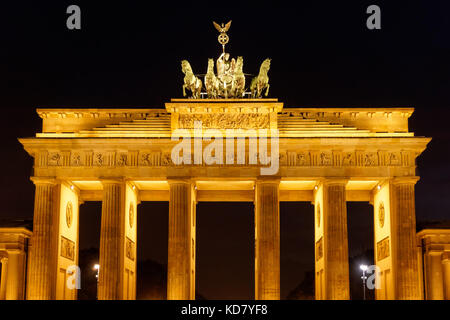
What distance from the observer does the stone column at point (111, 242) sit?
5253cm

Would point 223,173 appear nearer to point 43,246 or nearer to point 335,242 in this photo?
point 335,242

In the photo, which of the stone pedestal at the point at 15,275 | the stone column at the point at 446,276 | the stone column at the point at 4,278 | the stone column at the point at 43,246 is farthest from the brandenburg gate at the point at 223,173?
the stone column at the point at 446,276

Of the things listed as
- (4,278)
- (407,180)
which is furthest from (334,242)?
(4,278)

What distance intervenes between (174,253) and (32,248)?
31.6ft

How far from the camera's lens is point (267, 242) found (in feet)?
175

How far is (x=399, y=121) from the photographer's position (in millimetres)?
55938

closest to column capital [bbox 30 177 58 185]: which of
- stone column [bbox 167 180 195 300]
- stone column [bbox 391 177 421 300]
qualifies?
stone column [bbox 167 180 195 300]

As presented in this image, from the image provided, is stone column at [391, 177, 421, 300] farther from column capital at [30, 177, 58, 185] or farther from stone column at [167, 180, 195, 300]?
column capital at [30, 177, 58, 185]

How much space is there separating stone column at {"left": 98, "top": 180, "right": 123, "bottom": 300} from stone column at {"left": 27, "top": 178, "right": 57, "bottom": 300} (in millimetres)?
3352

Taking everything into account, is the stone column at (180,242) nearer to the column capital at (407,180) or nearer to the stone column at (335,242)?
the stone column at (335,242)

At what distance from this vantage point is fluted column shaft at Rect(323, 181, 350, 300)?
5256 cm

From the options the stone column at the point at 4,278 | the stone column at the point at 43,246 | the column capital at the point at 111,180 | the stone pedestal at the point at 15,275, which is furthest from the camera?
the column capital at the point at 111,180

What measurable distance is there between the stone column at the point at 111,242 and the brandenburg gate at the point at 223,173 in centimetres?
7
